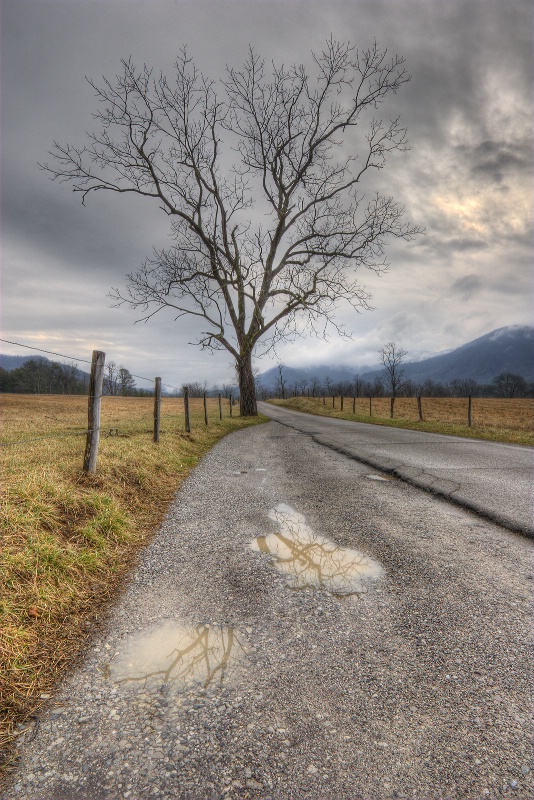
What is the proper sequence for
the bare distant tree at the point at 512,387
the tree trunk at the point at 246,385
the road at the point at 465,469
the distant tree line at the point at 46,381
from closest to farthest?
the road at the point at 465,469 → the tree trunk at the point at 246,385 → the distant tree line at the point at 46,381 → the bare distant tree at the point at 512,387

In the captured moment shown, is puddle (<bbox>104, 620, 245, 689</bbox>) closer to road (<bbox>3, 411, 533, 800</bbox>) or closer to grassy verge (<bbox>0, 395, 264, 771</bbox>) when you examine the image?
road (<bbox>3, 411, 533, 800</bbox>)

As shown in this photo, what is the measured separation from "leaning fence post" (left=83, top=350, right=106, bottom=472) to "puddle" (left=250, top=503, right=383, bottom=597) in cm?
286


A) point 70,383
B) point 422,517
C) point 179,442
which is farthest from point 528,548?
point 70,383

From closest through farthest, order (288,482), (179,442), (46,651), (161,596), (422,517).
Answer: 1. (46,651)
2. (161,596)
3. (422,517)
4. (288,482)
5. (179,442)

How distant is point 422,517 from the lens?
15.5ft

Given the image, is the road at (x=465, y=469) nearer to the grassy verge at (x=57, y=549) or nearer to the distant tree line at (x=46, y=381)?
the grassy verge at (x=57, y=549)

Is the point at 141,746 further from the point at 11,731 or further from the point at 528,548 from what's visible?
the point at 528,548

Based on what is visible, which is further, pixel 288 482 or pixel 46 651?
pixel 288 482

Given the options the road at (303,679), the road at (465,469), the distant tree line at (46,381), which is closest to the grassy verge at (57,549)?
the road at (303,679)

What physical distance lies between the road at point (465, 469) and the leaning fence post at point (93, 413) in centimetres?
516

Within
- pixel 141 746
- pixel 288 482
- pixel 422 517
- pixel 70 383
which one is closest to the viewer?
pixel 141 746

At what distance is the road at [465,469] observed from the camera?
4.99m

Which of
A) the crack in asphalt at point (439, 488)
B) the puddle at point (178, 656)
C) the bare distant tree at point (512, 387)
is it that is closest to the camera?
the puddle at point (178, 656)

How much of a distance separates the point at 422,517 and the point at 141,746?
13.0ft
